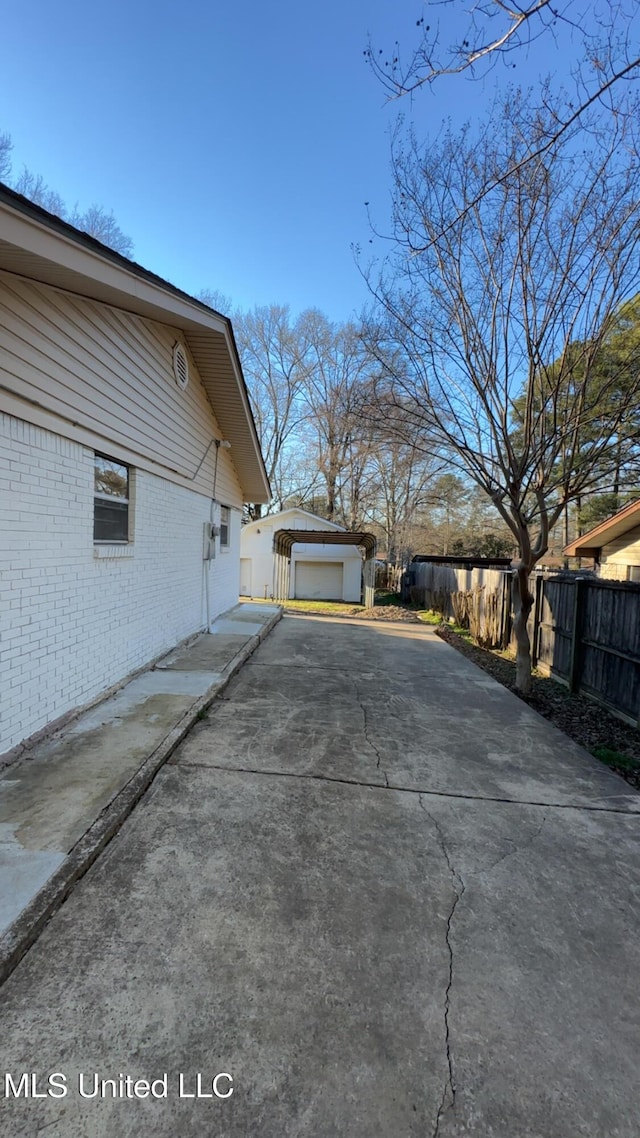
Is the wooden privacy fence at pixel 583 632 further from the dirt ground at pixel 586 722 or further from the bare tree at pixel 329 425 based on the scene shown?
the bare tree at pixel 329 425

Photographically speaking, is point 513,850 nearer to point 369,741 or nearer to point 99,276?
point 369,741

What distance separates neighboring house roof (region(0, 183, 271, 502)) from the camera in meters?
2.74

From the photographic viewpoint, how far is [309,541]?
2138cm

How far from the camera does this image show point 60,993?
5.78ft

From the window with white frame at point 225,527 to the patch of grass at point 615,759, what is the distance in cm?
784

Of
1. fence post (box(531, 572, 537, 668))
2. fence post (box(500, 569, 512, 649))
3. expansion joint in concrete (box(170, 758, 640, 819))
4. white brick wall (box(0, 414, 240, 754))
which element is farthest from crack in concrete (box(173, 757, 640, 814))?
fence post (box(500, 569, 512, 649))

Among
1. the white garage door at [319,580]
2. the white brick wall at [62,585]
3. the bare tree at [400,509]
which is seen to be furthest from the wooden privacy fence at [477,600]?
the bare tree at [400,509]

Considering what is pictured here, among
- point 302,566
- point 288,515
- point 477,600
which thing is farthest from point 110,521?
point 302,566

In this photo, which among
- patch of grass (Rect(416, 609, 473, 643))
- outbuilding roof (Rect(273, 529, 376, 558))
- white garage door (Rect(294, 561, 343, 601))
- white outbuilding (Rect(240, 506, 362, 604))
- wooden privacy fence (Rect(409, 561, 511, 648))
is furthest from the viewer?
white garage door (Rect(294, 561, 343, 601))

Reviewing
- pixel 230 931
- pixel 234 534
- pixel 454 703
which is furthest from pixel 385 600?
pixel 230 931

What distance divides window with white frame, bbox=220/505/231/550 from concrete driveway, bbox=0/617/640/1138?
23.9 ft

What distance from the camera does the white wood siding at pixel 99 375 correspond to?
333 centimetres

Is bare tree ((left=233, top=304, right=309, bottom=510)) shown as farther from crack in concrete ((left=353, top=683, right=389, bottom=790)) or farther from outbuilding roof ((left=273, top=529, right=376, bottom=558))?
crack in concrete ((left=353, top=683, right=389, bottom=790))

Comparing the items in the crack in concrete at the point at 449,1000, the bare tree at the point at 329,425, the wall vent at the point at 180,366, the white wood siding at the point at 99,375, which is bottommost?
the crack in concrete at the point at 449,1000
